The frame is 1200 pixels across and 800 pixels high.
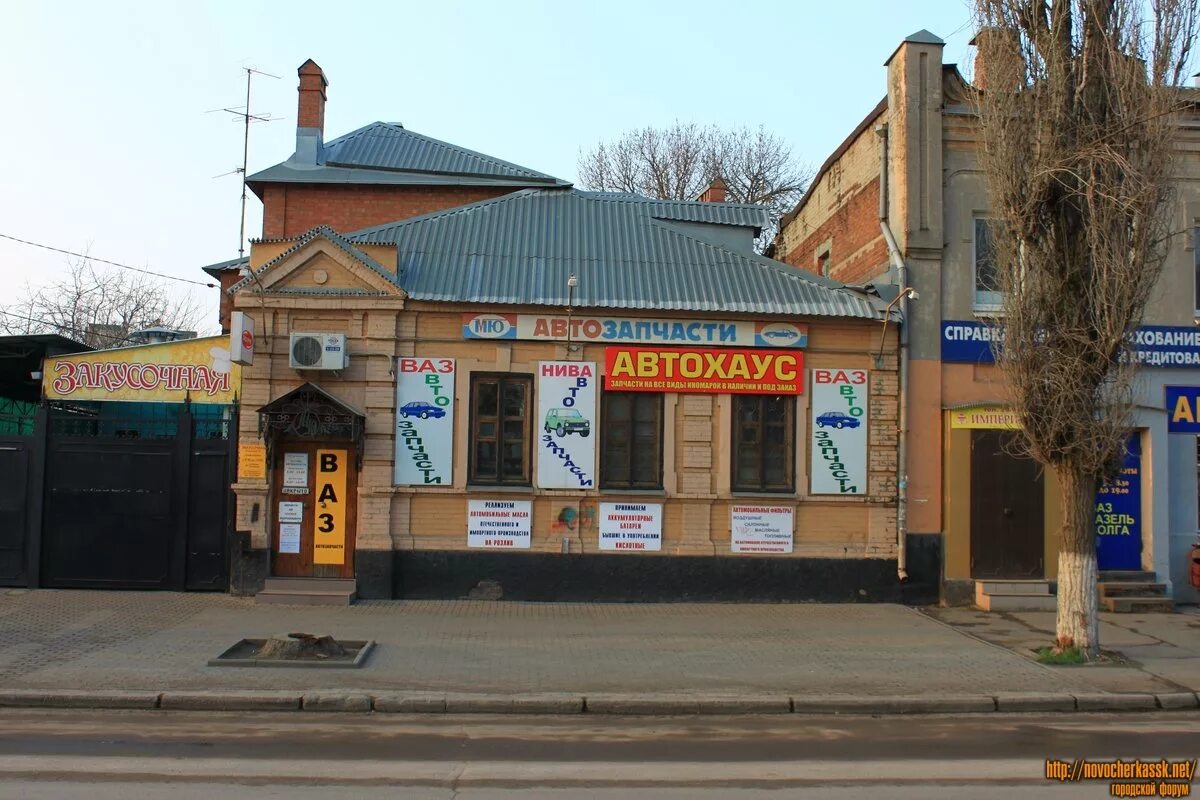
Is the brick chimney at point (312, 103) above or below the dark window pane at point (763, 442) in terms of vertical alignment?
above

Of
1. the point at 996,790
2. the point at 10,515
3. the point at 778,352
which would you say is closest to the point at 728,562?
the point at 778,352

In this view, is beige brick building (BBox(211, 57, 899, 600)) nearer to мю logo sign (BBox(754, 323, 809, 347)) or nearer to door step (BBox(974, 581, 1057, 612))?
мю logo sign (BBox(754, 323, 809, 347))

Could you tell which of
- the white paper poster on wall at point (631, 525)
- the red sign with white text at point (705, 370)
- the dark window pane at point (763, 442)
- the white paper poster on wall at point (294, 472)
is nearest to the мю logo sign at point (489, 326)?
the red sign with white text at point (705, 370)

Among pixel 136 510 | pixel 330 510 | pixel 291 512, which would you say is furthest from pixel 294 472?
pixel 136 510

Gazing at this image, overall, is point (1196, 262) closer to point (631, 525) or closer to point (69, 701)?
point (631, 525)

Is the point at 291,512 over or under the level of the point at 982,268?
under

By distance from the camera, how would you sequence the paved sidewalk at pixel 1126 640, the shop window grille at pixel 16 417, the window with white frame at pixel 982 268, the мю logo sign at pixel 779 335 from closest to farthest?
the paved sidewalk at pixel 1126 640, the мю logo sign at pixel 779 335, the window with white frame at pixel 982 268, the shop window grille at pixel 16 417

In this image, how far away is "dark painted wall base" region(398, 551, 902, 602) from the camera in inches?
553

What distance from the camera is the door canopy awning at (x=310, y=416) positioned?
13.7 m

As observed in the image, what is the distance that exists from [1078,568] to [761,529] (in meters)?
4.58

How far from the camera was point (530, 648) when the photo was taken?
11.1 meters

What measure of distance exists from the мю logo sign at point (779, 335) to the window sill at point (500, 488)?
4.06 metres

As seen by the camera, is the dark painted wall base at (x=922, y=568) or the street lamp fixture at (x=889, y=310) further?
the dark painted wall base at (x=922, y=568)

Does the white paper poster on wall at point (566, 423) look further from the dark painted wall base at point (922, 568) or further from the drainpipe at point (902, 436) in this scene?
the dark painted wall base at point (922, 568)
